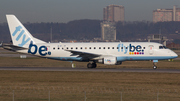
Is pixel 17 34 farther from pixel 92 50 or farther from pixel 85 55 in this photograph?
pixel 92 50

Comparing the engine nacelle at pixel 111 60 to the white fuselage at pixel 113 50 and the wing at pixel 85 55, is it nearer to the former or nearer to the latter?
the white fuselage at pixel 113 50

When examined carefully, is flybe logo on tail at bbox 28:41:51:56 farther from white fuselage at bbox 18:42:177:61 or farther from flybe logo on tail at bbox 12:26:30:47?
flybe logo on tail at bbox 12:26:30:47

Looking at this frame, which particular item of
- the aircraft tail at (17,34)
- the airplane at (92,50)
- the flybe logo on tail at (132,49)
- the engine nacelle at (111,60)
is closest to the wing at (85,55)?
the airplane at (92,50)

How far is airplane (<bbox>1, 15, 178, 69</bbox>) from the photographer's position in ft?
147

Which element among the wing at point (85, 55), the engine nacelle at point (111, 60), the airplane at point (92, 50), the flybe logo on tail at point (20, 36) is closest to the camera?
the engine nacelle at point (111, 60)

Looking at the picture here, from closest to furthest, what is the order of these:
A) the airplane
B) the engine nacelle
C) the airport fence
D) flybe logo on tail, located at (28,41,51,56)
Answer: the airport fence, the engine nacelle, the airplane, flybe logo on tail, located at (28,41,51,56)

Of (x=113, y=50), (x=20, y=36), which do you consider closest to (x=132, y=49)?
(x=113, y=50)

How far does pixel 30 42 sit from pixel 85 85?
76.2 feet

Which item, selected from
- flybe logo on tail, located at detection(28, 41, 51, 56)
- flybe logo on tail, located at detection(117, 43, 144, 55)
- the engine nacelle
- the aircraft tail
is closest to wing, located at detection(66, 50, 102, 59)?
the engine nacelle

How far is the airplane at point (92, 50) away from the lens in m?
44.8

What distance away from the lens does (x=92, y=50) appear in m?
46.4

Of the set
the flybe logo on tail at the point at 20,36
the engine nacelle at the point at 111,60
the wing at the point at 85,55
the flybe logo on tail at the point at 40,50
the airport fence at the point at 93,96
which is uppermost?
the flybe logo on tail at the point at 20,36

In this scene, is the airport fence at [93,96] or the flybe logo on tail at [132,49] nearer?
the airport fence at [93,96]

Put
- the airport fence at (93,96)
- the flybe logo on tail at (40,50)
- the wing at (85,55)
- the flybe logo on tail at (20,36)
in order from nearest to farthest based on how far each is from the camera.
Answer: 1. the airport fence at (93,96)
2. the wing at (85,55)
3. the flybe logo on tail at (40,50)
4. the flybe logo on tail at (20,36)
